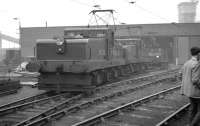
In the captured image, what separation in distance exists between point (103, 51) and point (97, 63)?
1.13 meters

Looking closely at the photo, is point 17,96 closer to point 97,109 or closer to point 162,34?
point 97,109

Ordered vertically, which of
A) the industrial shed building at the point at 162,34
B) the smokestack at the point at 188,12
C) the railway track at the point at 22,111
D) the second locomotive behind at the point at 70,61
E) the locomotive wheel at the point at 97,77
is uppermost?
the smokestack at the point at 188,12

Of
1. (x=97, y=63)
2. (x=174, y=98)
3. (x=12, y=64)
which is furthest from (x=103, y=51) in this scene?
(x=12, y=64)

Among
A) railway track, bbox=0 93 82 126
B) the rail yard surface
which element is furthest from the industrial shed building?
railway track, bbox=0 93 82 126

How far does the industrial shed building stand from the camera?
142 feet

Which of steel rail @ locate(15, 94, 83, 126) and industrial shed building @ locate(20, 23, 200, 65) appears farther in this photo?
industrial shed building @ locate(20, 23, 200, 65)

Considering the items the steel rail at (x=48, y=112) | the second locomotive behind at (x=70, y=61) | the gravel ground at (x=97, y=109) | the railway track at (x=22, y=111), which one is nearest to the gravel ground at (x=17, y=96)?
the railway track at (x=22, y=111)

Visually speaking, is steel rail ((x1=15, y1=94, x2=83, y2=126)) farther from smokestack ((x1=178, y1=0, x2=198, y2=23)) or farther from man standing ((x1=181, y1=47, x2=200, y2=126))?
smokestack ((x1=178, y1=0, x2=198, y2=23))

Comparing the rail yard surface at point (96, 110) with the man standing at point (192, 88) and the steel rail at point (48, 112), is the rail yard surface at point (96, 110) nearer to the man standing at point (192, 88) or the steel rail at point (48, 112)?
the steel rail at point (48, 112)

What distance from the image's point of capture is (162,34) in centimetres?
4388

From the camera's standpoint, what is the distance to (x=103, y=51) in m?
13.1

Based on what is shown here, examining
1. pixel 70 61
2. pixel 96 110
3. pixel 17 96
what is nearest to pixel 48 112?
pixel 96 110

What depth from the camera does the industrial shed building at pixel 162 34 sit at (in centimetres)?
4319

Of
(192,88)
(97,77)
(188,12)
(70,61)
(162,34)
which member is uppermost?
(188,12)
